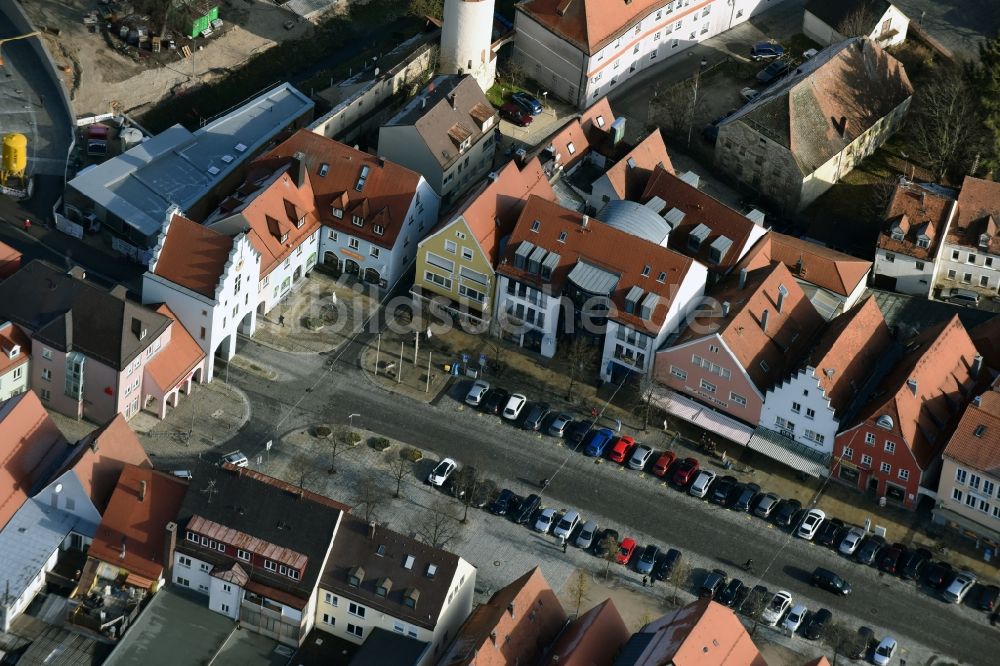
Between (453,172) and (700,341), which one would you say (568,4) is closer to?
(453,172)

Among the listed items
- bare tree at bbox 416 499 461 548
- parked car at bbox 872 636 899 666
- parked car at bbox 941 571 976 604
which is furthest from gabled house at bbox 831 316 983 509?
bare tree at bbox 416 499 461 548

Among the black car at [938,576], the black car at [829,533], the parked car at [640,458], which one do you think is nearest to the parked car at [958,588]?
the black car at [938,576]

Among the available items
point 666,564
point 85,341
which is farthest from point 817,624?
point 85,341

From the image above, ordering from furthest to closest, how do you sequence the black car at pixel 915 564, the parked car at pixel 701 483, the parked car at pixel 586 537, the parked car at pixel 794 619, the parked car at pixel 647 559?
the parked car at pixel 701 483 < the parked car at pixel 586 537 < the black car at pixel 915 564 < the parked car at pixel 647 559 < the parked car at pixel 794 619

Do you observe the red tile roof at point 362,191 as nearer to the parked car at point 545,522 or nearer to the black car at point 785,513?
the parked car at point 545,522

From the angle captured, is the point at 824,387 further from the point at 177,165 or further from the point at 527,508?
the point at 177,165

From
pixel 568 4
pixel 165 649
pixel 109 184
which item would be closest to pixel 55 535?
pixel 165 649

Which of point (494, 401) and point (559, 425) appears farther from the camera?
point (494, 401)
